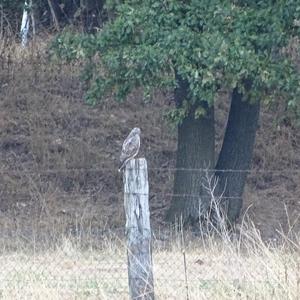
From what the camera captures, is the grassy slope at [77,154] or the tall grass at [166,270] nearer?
the tall grass at [166,270]

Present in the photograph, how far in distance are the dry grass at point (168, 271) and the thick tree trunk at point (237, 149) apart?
10.1ft

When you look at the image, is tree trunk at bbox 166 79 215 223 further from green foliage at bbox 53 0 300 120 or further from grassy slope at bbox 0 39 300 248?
green foliage at bbox 53 0 300 120

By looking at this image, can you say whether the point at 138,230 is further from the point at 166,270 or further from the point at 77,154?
the point at 77,154

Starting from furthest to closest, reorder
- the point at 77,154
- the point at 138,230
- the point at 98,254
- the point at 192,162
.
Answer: the point at 77,154, the point at 192,162, the point at 98,254, the point at 138,230

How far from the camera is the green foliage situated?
14.8m

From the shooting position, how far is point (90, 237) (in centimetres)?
1554

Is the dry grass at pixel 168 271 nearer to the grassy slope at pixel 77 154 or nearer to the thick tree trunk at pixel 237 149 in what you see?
the grassy slope at pixel 77 154

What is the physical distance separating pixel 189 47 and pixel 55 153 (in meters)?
5.86

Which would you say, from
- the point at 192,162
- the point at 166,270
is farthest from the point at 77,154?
the point at 166,270

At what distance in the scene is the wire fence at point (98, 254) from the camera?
10398 millimetres

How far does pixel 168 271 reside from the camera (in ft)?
40.8

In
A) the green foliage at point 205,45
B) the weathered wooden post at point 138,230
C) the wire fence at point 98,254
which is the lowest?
the wire fence at point 98,254

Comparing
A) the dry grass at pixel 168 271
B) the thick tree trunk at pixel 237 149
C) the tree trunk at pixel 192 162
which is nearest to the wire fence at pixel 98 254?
the dry grass at pixel 168 271

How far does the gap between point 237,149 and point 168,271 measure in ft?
18.9
